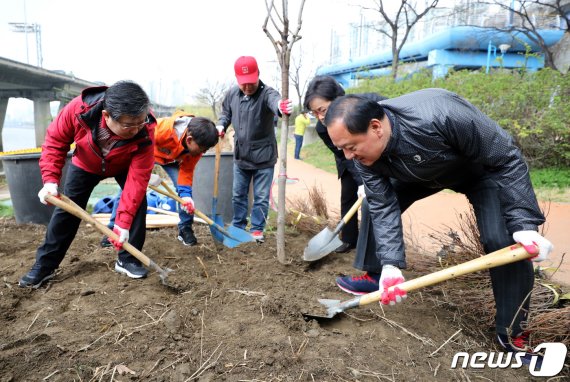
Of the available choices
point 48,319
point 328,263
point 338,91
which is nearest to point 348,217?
point 328,263

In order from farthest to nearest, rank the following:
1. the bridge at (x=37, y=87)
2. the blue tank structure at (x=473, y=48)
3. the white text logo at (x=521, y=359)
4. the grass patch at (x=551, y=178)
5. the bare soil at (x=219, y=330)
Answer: the blue tank structure at (x=473, y=48) → the bridge at (x=37, y=87) → the grass patch at (x=551, y=178) → the white text logo at (x=521, y=359) → the bare soil at (x=219, y=330)

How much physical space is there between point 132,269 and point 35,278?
62 centimetres

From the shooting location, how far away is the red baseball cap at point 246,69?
3.59m

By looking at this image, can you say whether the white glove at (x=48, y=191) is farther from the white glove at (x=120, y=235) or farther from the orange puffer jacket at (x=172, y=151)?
the orange puffer jacket at (x=172, y=151)

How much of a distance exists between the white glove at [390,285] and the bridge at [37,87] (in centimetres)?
1651

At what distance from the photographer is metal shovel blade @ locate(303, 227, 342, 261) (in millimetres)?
3309

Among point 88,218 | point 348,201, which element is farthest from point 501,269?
point 88,218

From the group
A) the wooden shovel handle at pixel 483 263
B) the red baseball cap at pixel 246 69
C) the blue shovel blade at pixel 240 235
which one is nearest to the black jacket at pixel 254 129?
the red baseball cap at pixel 246 69

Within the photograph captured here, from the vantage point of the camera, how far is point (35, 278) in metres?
2.84

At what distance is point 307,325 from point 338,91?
160 cm

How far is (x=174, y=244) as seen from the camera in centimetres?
389

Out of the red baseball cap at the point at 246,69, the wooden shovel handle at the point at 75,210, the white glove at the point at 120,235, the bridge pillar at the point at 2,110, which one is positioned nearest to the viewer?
the wooden shovel handle at the point at 75,210

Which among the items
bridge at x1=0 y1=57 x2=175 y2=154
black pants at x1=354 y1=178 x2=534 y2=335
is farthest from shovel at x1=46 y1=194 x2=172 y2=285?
bridge at x1=0 y1=57 x2=175 y2=154

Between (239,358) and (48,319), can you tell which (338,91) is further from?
(48,319)
